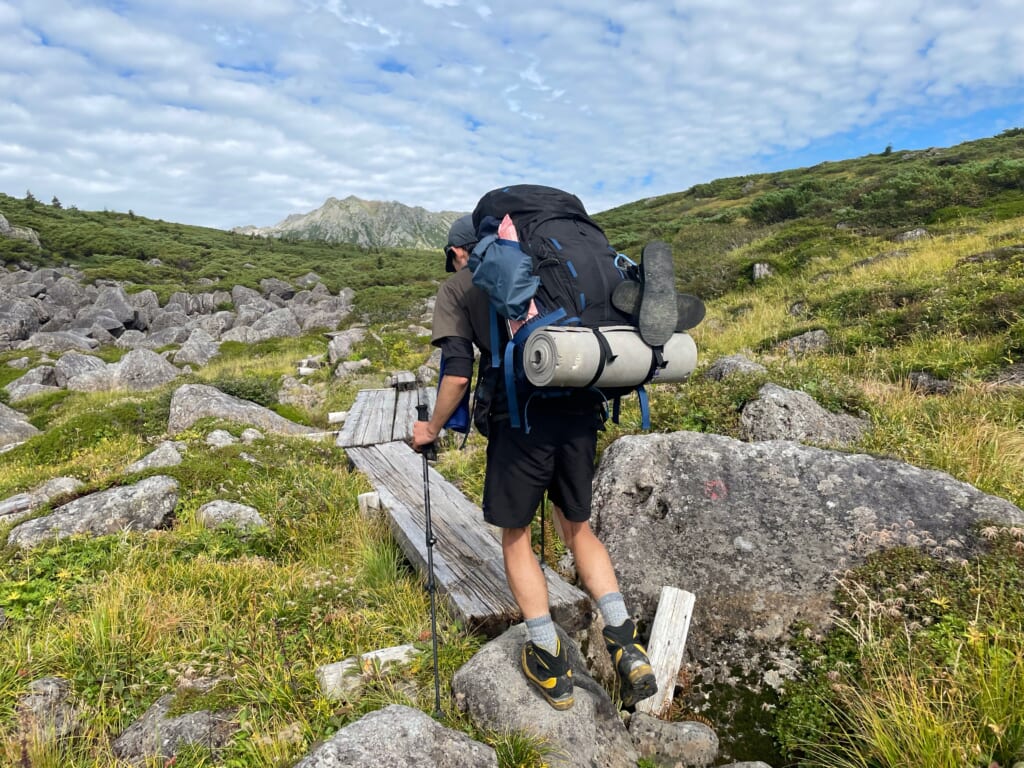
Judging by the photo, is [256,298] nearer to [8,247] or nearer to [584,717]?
[8,247]

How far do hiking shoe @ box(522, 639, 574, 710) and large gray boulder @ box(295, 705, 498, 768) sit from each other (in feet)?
1.45

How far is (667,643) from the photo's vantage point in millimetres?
3607

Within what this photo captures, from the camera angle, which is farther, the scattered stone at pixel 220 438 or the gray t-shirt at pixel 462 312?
the scattered stone at pixel 220 438

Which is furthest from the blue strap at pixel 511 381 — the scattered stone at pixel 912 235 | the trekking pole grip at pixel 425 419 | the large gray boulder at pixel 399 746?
the scattered stone at pixel 912 235

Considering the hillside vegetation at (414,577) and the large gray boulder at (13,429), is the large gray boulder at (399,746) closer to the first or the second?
the hillside vegetation at (414,577)

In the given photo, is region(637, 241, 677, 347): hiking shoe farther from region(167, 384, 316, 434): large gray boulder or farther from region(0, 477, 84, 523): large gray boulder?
region(167, 384, 316, 434): large gray boulder

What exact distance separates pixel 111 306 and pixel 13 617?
36.2 metres

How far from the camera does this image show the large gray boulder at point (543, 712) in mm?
2801

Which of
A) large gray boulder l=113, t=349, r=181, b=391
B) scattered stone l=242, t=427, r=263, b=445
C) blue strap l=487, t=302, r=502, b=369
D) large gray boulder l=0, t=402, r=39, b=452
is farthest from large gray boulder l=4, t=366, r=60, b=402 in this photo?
blue strap l=487, t=302, r=502, b=369

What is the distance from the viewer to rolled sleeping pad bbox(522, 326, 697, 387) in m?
2.52

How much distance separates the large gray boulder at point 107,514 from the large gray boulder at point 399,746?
4.28 metres

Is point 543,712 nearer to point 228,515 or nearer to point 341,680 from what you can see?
point 341,680

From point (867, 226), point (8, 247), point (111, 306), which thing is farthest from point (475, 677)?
point (8, 247)

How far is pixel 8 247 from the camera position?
48.6m
